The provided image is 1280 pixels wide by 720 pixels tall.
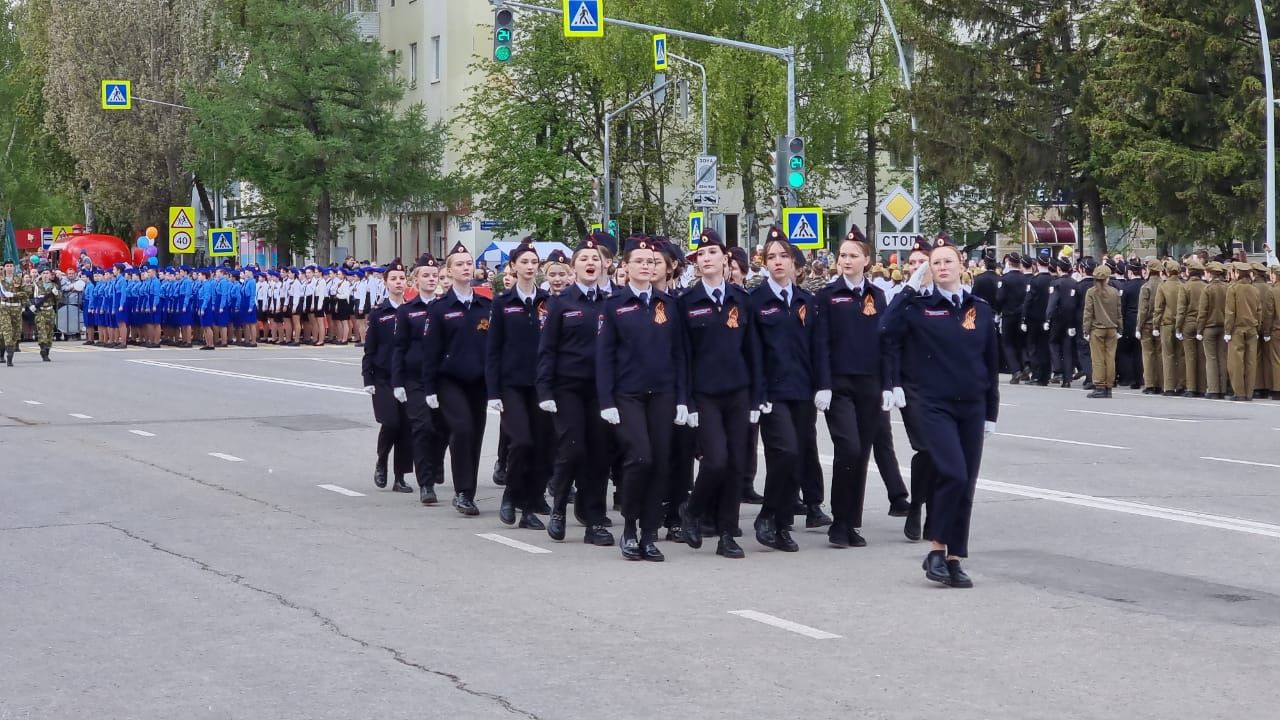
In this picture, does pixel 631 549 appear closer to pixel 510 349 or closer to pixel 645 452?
pixel 645 452

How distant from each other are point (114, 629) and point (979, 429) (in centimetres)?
442

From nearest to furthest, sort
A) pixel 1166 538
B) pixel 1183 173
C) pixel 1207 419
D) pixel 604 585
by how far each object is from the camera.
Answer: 1. pixel 604 585
2. pixel 1166 538
3. pixel 1207 419
4. pixel 1183 173

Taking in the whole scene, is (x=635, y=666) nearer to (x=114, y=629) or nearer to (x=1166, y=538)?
(x=114, y=629)

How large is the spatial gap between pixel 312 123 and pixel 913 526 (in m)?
44.4

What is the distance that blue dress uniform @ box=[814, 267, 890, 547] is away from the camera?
437 inches

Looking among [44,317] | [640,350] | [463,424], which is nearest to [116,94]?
[44,317]

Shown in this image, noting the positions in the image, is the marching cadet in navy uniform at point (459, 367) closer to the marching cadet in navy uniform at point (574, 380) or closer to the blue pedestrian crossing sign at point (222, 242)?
the marching cadet in navy uniform at point (574, 380)

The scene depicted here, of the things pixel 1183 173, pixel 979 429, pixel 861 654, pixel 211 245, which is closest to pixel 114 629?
pixel 861 654

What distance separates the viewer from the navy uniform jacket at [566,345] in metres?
11.2

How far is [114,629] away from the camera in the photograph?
27.3 ft

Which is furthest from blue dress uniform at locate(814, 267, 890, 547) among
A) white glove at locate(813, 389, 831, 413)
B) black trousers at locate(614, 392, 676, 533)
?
black trousers at locate(614, 392, 676, 533)

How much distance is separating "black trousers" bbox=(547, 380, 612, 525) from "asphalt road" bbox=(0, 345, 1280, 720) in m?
0.30

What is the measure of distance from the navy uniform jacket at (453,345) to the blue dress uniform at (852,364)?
8.31ft

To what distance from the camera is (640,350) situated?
10438mm
